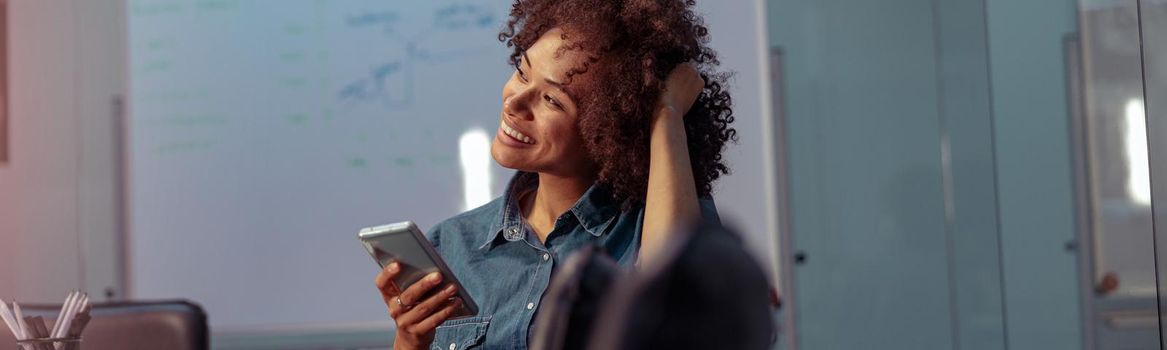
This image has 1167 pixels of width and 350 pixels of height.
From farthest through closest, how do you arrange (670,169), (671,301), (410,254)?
(670,169) < (410,254) < (671,301)

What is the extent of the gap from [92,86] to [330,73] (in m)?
0.72

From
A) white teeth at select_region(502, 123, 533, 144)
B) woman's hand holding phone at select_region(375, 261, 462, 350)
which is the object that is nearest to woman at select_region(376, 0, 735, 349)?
white teeth at select_region(502, 123, 533, 144)

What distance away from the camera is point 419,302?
125 centimetres

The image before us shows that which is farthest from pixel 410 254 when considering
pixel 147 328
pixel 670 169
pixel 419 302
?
pixel 147 328

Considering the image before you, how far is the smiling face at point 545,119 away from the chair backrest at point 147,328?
1.69 ft

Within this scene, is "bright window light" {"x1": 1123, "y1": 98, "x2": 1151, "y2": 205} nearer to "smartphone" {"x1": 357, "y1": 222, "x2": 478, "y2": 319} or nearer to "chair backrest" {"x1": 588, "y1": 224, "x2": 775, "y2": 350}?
"smartphone" {"x1": 357, "y1": 222, "x2": 478, "y2": 319}

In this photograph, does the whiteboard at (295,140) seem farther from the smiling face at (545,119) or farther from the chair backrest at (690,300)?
the chair backrest at (690,300)

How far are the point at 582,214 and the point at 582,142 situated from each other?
0.31 feet

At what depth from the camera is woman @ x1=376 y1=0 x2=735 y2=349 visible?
4.75 feet

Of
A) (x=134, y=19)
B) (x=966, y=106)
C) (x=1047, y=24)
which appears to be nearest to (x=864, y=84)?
(x=966, y=106)

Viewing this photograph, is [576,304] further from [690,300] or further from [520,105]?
[520,105]

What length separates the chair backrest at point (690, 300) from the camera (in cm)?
51

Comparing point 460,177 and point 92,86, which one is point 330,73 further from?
point 92,86

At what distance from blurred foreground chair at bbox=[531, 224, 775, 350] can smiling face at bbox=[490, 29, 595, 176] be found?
887mm
